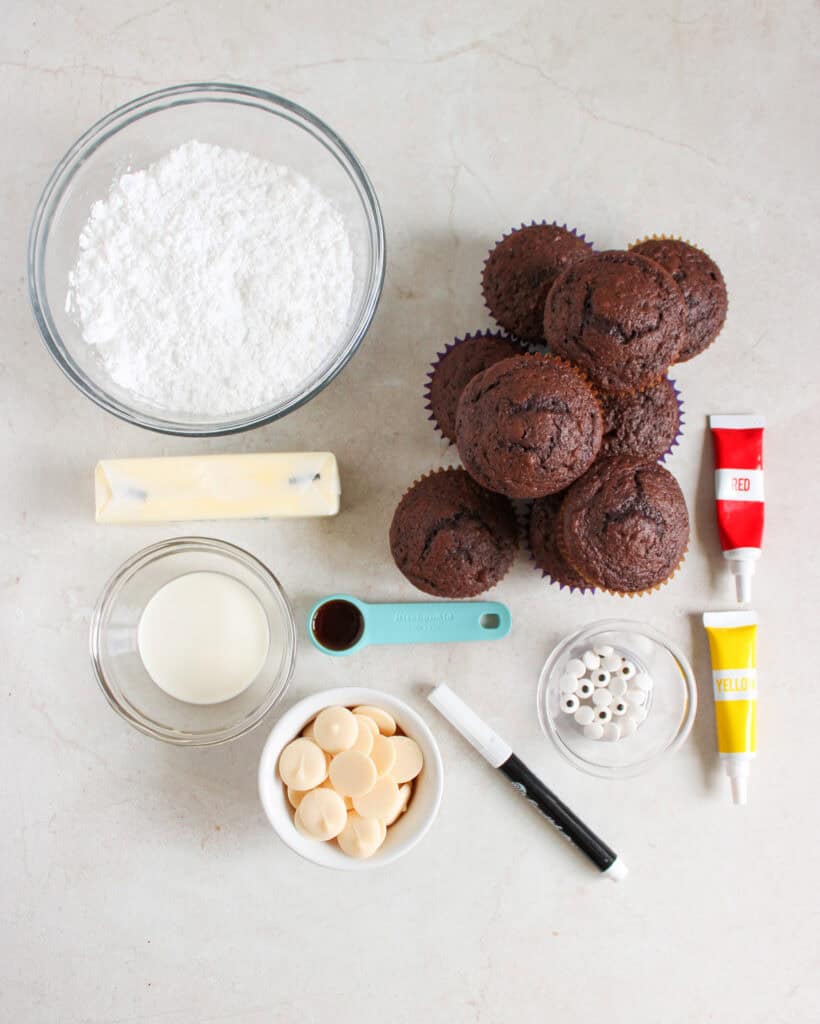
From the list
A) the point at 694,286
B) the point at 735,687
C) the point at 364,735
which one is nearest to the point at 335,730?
the point at 364,735

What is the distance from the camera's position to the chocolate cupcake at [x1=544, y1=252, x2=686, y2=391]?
847 millimetres

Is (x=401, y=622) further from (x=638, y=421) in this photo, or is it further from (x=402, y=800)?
(x=638, y=421)

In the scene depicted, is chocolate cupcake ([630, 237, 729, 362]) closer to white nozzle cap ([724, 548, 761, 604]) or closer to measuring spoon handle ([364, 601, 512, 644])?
white nozzle cap ([724, 548, 761, 604])

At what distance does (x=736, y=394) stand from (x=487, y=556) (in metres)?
0.44

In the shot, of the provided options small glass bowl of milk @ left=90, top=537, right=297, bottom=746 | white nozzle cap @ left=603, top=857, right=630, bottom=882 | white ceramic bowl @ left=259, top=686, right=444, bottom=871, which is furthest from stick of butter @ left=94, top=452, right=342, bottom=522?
white nozzle cap @ left=603, top=857, right=630, bottom=882

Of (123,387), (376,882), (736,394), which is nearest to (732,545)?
(736,394)

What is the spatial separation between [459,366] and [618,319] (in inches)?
9.1

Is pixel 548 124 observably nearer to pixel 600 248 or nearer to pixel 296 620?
pixel 600 248

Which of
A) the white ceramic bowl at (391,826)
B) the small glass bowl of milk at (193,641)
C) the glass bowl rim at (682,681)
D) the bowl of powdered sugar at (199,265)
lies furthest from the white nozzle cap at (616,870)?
the bowl of powdered sugar at (199,265)

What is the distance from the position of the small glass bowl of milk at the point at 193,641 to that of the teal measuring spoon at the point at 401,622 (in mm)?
64

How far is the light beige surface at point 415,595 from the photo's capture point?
112 centimetres

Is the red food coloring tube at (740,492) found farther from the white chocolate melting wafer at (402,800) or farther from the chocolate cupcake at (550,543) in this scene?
the white chocolate melting wafer at (402,800)

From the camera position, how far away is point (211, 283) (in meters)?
0.97

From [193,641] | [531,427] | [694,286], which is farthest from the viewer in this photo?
[193,641]
